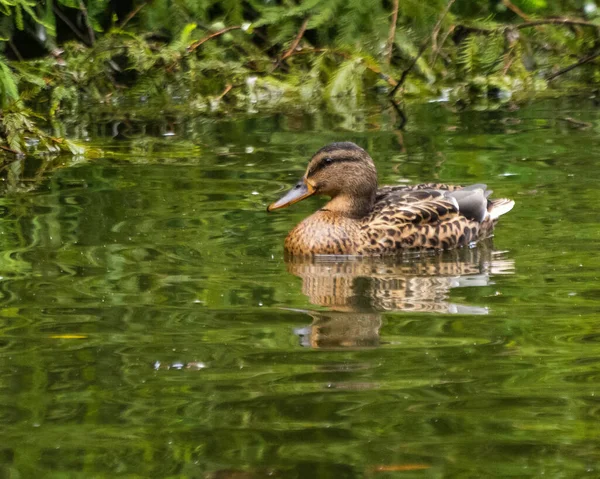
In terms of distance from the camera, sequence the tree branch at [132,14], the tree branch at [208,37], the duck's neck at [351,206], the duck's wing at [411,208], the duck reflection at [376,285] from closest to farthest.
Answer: the duck reflection at [376,285] → the duck's wing at [411,208] → the duck's neck at [351,206] → the tree branch at [208,37] → the tree branch at [132,14]

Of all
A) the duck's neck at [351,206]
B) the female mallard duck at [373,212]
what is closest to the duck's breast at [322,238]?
the female mallard duck at [373,212]

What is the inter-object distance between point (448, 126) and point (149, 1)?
398 cm

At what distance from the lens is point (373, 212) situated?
8.13 metres

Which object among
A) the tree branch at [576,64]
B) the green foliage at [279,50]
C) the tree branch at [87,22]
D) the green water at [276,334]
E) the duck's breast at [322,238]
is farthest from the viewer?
the tree branch at [576,64]

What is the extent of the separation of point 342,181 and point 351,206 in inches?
6.8

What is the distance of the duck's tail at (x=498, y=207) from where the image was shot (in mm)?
8195

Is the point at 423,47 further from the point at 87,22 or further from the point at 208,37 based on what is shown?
the point at 87,22

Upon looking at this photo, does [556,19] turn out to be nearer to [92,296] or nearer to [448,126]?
[448,126]

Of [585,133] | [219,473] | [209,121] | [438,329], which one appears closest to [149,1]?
[209,121]

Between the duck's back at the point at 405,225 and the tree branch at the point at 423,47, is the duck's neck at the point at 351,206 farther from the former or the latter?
the tree branch at the point at 423,47

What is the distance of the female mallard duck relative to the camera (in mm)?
7820

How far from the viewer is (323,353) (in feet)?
17.3

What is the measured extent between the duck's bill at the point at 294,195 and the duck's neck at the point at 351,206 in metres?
0.17

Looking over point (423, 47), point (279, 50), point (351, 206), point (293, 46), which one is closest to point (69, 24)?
point (279, 50)
